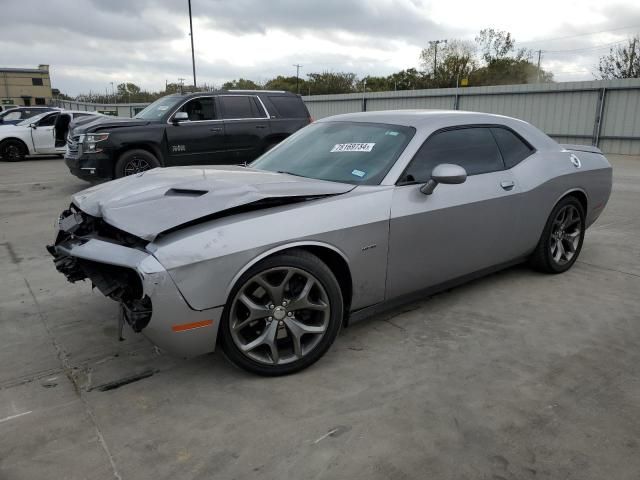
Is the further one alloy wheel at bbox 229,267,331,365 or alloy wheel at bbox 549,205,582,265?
alloy wheel at bbox 549,205,582,265

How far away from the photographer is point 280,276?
290cm

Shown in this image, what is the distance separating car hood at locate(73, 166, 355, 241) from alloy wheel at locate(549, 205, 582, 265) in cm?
237

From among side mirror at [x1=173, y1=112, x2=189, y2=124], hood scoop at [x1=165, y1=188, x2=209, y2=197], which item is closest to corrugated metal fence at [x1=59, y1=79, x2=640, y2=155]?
side mirror at [x1=173, y1=112, x2=189, y2=124]

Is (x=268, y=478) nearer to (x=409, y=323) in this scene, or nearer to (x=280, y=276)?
(x=280, y=276)

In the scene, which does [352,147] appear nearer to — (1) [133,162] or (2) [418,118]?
(2) [418,118]

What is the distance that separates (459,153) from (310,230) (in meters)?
1.55

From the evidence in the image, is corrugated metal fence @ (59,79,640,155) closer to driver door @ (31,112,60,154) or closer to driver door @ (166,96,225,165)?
driver door @ (166,96,225,165)

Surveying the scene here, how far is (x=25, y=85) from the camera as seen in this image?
241 ft

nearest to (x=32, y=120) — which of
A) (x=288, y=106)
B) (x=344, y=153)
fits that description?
(x=288, y=106)

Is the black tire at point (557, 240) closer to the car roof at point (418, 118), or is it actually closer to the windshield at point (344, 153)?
the car roof at point (418, 118)

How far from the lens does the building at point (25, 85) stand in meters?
71.8

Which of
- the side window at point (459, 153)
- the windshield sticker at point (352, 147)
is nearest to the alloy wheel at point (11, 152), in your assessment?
the windshield sticker at point (352, 147)

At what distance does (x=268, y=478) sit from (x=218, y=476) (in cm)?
21

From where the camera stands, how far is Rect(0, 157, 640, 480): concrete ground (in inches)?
90.2
